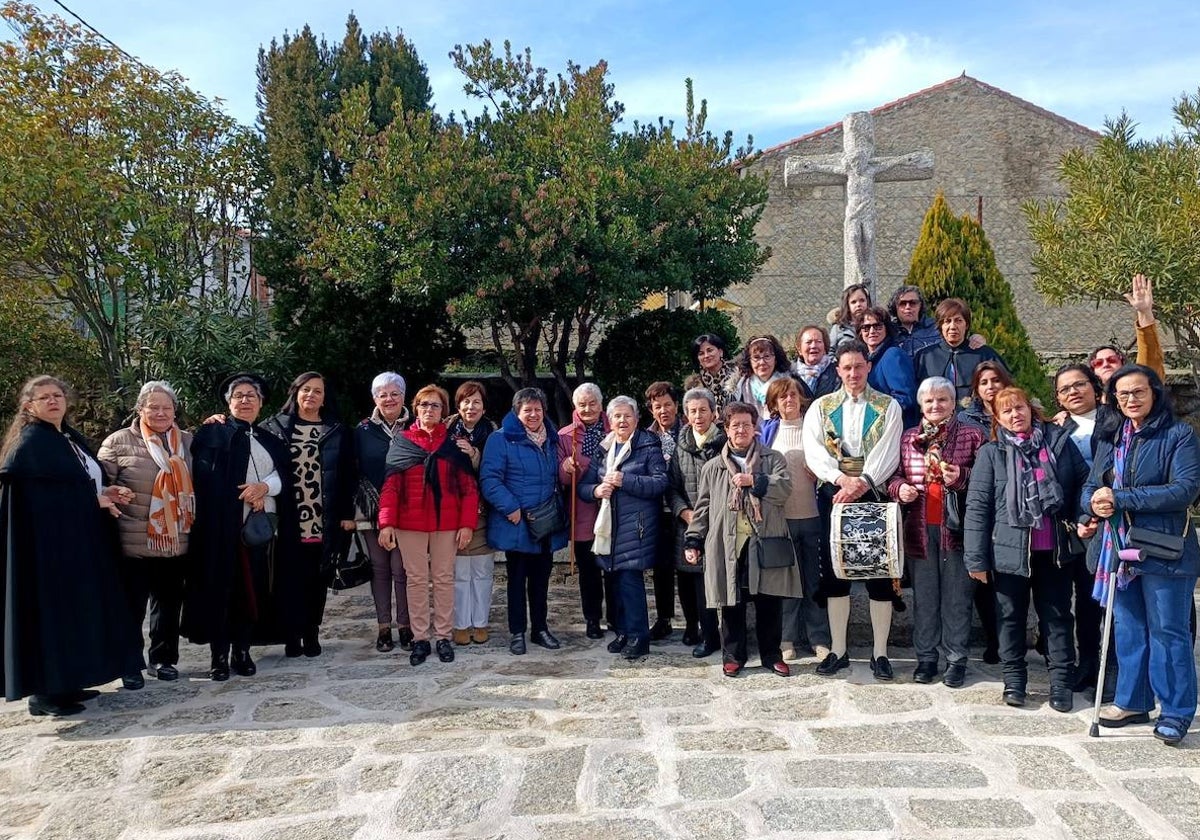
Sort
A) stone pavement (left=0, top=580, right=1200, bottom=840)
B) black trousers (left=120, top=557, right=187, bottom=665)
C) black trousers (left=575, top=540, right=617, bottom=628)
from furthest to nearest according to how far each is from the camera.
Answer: black trousers (left=575, top=540, right=617, bottom=628) → black trousers (left=120, top=557, right=187, bottom=665) → stone pavement (left=0, top=580, right=1200, bottom=840)

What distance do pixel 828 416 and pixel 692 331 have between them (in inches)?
184

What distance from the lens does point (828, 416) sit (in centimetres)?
544

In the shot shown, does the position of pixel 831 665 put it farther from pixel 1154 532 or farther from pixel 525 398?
pixel 525 398

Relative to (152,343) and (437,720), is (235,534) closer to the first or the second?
(437,720)

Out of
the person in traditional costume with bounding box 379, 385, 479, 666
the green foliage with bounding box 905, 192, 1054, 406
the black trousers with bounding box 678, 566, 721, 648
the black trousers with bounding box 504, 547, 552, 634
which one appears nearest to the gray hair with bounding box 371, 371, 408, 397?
the person in traditional costume with bounding box 379, 385, 479, 666

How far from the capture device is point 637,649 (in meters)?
5.81

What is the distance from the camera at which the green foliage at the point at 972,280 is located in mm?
9844

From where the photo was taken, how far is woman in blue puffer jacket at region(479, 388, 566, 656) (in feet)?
19.4

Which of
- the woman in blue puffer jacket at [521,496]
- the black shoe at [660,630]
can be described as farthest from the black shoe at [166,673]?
the black shoe at [660,630]

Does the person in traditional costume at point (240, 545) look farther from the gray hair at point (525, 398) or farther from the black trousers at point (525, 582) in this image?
the gray hair at point (525, 398)

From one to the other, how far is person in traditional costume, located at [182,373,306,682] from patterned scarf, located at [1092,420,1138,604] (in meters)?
4.69

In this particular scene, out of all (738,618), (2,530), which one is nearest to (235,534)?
(2,530)

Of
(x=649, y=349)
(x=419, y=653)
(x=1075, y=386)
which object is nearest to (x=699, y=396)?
(x=1075, y=386)

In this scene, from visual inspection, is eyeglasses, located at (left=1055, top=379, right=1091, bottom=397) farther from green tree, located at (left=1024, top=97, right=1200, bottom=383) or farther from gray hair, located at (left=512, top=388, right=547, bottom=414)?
green tree, located at (left=1024, top=97, right=1200, bottom=383)
